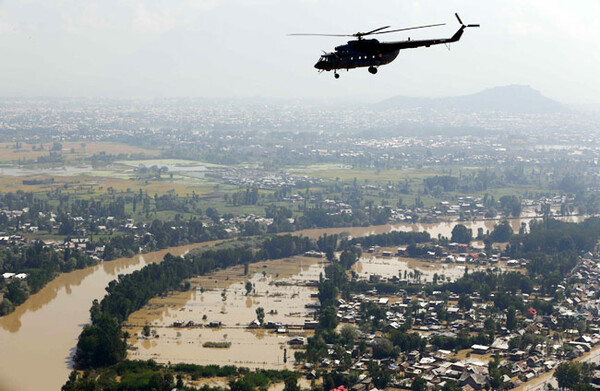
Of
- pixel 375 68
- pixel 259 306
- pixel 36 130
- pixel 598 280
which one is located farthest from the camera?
pixel 36 130

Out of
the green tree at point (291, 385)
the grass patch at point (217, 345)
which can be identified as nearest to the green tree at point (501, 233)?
the grass patch at point (217, 345)

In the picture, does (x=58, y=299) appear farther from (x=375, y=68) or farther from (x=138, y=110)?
(x=138, y=110)

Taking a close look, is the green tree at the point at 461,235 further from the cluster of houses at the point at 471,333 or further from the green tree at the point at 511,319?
the green tree at the point at 511,319

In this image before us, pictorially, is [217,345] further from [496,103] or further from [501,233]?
[496,103]

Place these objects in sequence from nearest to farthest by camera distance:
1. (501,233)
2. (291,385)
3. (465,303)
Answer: (291,385)
(465,303)
(501,233)

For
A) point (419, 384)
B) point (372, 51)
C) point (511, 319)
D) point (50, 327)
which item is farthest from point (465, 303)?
point (372, 51)

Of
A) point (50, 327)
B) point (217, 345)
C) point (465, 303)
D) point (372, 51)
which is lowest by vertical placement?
point (50, 327)

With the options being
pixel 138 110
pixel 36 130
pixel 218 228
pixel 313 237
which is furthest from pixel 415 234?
pixel 138 110
